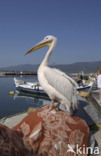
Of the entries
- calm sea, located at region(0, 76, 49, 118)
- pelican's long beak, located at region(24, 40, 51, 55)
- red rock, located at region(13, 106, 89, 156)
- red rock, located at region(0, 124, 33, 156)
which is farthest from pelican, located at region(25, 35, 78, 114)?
calm sea, located at region(0, 76, 49, 118)

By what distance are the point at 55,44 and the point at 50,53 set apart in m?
0.23

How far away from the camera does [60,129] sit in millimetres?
2756

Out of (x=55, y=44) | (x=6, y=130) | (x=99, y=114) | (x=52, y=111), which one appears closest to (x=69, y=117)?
(x=52, y=111)

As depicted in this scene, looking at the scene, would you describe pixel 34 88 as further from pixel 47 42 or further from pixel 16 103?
pixel 47 42

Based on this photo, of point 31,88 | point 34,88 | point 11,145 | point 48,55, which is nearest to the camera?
point 11,145

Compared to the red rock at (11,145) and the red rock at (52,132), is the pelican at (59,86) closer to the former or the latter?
the red rock at (52,132)

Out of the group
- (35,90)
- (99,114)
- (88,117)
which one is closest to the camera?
(88,117)

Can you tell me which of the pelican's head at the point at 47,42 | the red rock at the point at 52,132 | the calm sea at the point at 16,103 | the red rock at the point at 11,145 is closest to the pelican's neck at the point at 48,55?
the pelican's head at the point at 47,42

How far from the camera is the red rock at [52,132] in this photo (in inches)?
100

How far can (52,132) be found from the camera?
2.71 m

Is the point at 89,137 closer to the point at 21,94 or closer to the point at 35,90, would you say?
the point at 35,90

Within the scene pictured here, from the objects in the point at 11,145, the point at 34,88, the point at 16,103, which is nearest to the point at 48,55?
the point at 11,145

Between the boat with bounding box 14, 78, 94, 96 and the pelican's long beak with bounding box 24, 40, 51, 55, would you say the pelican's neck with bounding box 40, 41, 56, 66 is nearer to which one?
the pelican's long beak with bounding box 24, 40, 51, 55

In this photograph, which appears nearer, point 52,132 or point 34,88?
point 52,132
